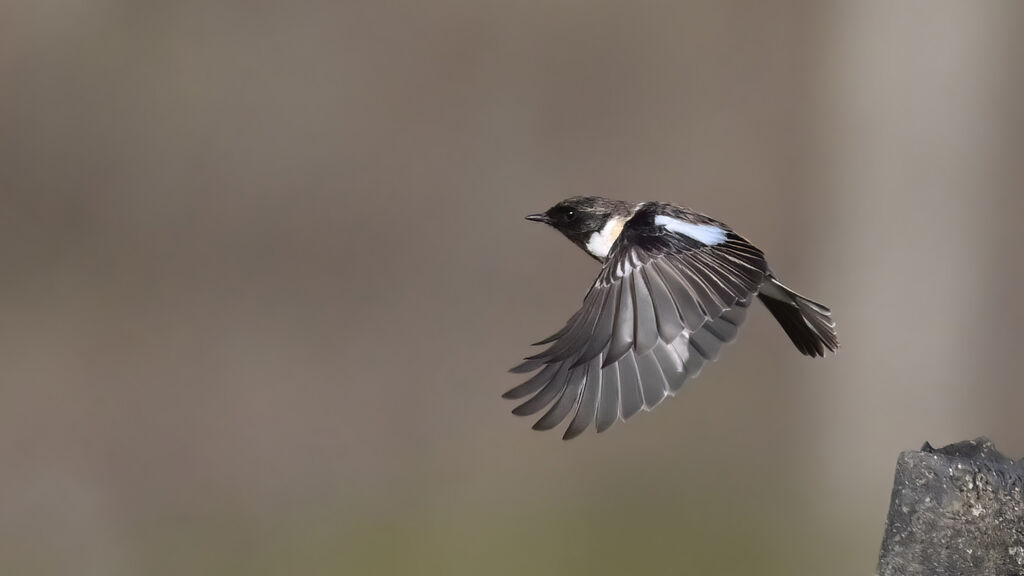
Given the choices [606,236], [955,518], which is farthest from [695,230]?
[955,518]

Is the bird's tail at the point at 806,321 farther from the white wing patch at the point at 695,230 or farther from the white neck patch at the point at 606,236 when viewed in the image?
the white neck patch at the point at 606,236

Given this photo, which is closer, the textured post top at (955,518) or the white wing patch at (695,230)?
→ the textured post top at (955,518)

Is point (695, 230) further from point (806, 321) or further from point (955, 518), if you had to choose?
point (955, 518)

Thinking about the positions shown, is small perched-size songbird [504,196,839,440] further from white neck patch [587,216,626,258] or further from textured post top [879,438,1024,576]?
textured post top [879,438,1024,576]

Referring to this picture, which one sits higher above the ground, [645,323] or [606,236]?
[606,236]

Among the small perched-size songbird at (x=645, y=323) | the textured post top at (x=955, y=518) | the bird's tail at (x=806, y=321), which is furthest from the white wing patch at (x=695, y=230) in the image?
the textured post top at (x=955, y=518)

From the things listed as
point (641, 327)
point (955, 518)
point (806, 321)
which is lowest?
point (955, 518)
